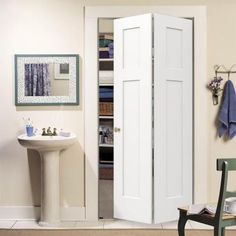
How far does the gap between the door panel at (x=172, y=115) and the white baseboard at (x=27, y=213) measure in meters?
0.81

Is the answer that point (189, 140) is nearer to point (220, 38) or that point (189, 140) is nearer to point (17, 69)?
point (220, 38)

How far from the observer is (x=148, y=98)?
4605mm

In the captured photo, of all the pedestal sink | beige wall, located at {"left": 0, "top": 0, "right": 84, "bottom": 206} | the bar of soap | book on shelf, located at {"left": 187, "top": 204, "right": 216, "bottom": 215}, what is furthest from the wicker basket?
book on shelf, located at {"left": 187, "top": 204, "right": 216, "bottom": 215}

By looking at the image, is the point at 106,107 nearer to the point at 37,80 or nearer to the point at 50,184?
the point at 37,80

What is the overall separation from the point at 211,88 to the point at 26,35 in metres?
1.92

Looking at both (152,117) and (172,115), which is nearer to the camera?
(152,117)

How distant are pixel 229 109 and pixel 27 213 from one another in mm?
2259

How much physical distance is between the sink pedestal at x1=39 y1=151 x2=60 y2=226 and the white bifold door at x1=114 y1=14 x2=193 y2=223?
1.92 ft

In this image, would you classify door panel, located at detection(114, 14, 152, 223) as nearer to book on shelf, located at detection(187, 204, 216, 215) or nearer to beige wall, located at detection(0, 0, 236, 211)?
beige wall, located at detection(0, 0, 236, 211)

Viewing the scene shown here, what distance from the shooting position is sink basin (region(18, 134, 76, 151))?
445 cm

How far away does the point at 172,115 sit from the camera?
4750mm

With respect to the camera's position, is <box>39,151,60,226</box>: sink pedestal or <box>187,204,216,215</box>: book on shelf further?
<box>39,151,60,226</box>: sink pedestal

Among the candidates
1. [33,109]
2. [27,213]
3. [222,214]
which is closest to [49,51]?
[33,109]

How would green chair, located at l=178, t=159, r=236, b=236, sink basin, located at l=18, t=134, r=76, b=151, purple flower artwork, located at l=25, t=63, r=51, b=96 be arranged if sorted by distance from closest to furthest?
1. green chair, located at l=178, t=159, r=236, b=236
2. sink basin, located at l=18, t=134, r=76, b=151
3. purple flower artwork, located at l=25, t=63, r=51, b=96
